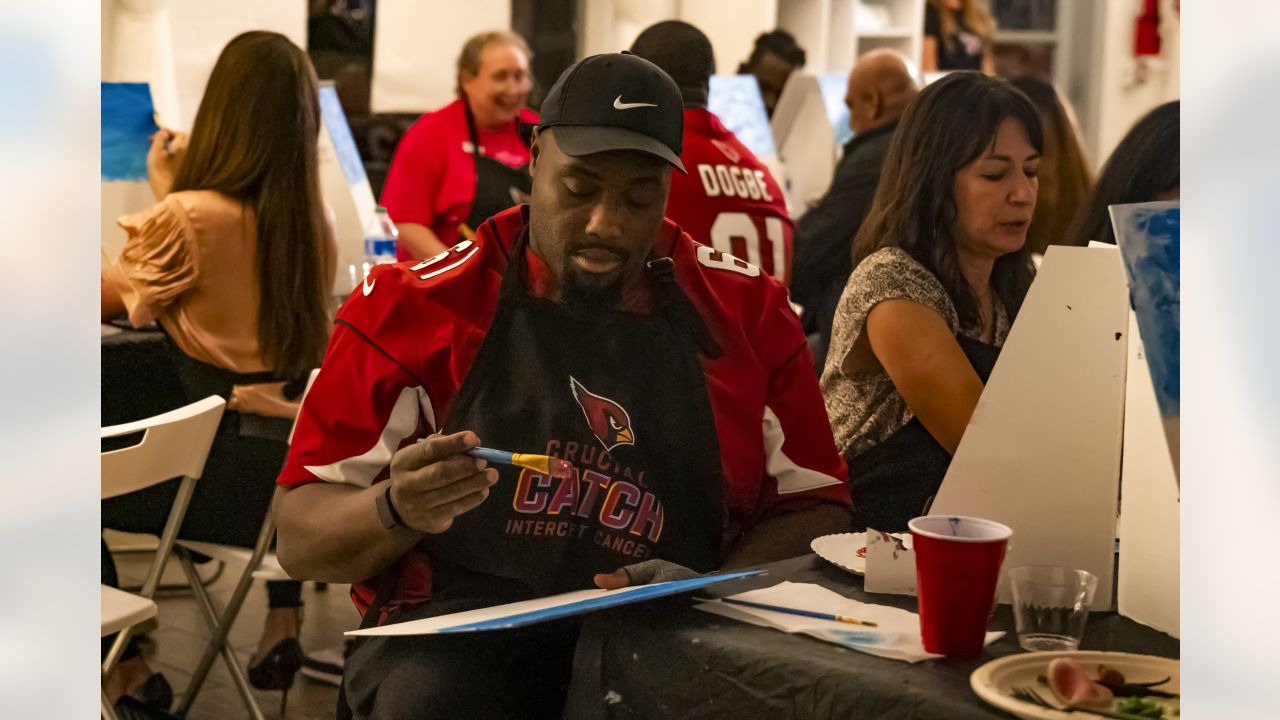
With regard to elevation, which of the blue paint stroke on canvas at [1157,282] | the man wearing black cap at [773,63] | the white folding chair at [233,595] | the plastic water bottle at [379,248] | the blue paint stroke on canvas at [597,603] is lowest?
the white folding chair at [233,595]

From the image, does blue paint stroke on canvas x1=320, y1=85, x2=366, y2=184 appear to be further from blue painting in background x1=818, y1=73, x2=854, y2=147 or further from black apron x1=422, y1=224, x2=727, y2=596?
black apron x1=422, y1=224, x2=727, y2=596

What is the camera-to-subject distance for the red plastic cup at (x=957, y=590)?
3.56 feet

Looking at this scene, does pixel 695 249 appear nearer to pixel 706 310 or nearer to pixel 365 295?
pixel 706 310

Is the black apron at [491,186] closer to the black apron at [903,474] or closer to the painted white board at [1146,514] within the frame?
the black apron at [903,474]

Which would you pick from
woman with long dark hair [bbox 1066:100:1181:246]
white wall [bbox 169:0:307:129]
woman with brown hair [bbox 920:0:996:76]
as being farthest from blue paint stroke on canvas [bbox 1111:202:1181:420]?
woman with brown hair [bbox 920:0:996:76]

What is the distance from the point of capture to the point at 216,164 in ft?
9.79

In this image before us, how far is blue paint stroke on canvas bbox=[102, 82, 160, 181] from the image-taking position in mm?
3600

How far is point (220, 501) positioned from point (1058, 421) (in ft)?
6.33

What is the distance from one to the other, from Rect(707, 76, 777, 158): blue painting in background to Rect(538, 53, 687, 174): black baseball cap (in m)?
3.67

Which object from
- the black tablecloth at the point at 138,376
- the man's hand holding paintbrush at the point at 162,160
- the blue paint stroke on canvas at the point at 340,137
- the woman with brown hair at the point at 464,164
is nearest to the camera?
the black tablecloth at the point at 138,376

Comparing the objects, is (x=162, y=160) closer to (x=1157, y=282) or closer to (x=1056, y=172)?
(x=1056, y=172)

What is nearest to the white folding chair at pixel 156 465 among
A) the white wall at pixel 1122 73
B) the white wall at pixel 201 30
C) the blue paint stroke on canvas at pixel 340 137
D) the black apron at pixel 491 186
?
the black apron at pixel 491 186

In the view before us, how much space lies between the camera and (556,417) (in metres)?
1.55

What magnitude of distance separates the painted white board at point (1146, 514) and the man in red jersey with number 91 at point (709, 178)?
1812 mm
